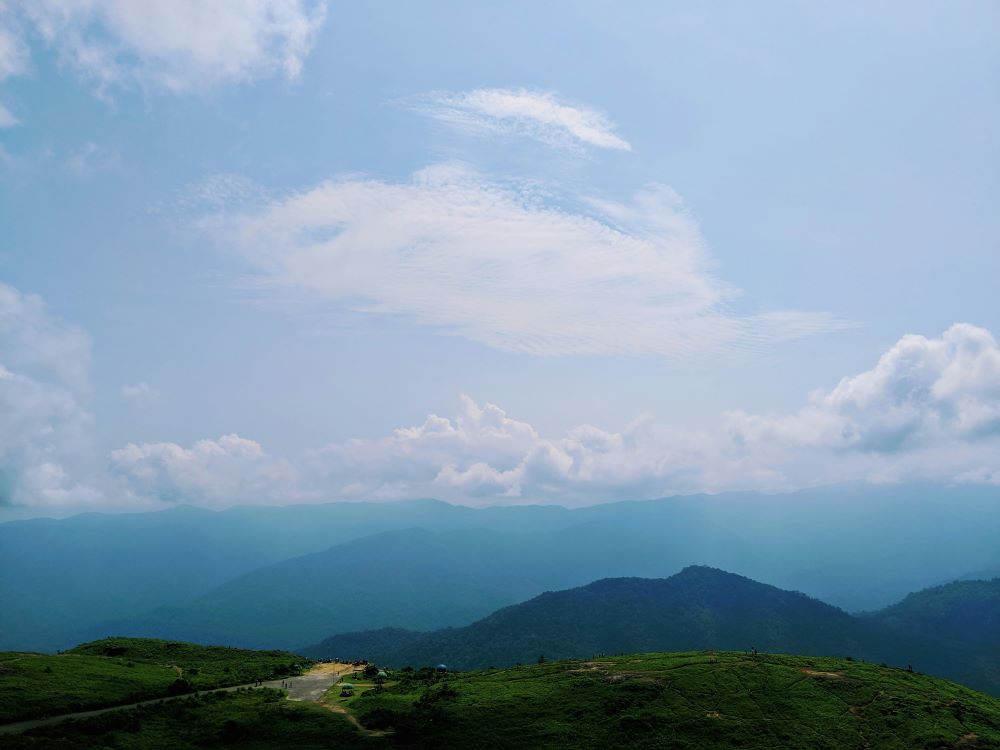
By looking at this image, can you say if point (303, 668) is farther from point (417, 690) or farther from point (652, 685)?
point (652, 685)

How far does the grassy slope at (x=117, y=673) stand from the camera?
182 ft

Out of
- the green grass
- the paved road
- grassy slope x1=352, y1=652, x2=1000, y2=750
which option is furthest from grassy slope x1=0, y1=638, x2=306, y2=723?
grassy slope x1=352, y1=652, x2=1000, y2=750

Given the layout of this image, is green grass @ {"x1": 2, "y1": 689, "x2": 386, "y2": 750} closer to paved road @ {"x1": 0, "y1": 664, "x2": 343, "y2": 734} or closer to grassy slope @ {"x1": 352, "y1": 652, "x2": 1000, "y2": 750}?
paved road @ {"x1": 0, "y1": 664, "x2": 343, "y2": 734}

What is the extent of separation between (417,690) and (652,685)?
2498 cm

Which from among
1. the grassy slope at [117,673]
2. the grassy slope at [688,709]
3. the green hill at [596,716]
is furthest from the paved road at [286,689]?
the grassy slope at [688,709]

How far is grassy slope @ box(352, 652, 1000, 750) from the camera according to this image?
2176 inches

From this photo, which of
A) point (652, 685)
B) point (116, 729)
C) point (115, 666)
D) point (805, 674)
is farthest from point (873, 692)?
point (115, 666)

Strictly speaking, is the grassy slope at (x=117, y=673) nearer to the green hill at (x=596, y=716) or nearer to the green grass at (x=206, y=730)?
the green grass at (x=206, y=730)

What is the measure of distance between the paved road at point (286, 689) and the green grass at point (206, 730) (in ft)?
7.02

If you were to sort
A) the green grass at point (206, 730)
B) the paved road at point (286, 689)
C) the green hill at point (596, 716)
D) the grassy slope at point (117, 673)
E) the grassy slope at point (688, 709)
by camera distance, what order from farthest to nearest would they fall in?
the grassy slope at point (117, 673) → the grassy slope at point (688, 709) → the green hill at point (596, 716) → the paved road at point (286, 689) → the green grass at point (206, 730)

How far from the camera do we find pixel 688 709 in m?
59.6

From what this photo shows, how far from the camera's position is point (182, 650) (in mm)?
90812

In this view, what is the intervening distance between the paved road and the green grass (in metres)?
2.14

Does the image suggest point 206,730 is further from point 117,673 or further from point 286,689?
point 117,673
